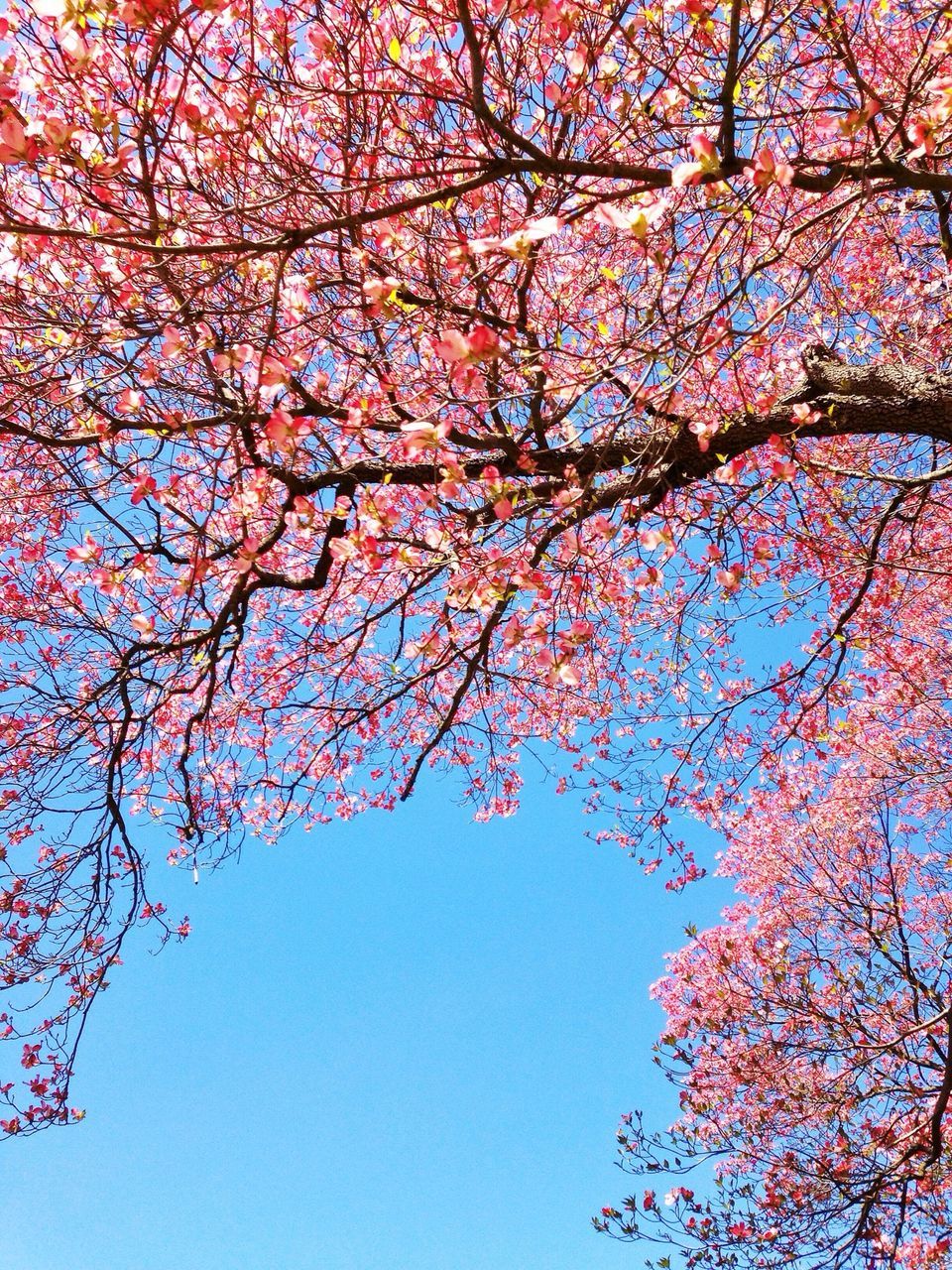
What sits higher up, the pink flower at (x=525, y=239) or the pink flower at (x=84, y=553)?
the pink flower at (x=84, y=553)

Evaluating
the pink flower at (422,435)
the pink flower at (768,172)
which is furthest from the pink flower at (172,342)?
the pink flower at (768,172)

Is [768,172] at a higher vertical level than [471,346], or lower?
higher

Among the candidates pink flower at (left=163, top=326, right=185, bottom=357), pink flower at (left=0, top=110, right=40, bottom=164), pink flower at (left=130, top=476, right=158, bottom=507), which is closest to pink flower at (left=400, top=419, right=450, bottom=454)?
pink flower at (left=163, top=326, right=185, bottom=357)

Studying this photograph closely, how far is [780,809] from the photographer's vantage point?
33.0ft

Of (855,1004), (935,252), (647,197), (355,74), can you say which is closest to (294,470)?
(355,74)

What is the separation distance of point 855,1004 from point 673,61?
5545 mm

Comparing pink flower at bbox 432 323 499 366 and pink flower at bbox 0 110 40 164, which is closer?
pink flower at bbox 432 323 499 366

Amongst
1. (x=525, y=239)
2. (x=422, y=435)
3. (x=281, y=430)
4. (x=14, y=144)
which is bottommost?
(x=422, y=435)

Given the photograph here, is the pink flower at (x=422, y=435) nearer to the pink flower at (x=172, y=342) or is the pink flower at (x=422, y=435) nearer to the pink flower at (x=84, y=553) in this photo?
the pink flower at (x=172, y=342)

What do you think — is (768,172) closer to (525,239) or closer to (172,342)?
(525,239)

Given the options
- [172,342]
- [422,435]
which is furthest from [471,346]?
[172,342]

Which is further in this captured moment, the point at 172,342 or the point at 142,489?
the point at 142,489

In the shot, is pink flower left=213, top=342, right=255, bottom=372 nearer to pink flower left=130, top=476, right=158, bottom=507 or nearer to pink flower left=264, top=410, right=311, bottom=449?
pink flower left=264, top=410, right=311, bottom=449

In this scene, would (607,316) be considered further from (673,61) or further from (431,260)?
(673,61)
